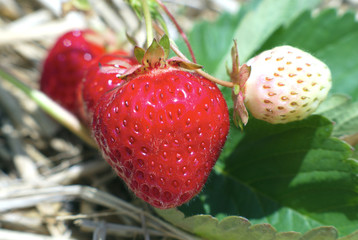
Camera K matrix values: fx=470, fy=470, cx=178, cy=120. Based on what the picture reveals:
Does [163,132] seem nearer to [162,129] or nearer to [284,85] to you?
[162,129]

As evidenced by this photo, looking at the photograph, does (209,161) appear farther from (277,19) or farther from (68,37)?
(68,37)

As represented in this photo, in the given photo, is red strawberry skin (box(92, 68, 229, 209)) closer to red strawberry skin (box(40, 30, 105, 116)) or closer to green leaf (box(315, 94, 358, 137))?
green leaf (box(315, 94, 358, 137))

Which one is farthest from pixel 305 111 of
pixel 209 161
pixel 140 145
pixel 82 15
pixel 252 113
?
pixel 82 15

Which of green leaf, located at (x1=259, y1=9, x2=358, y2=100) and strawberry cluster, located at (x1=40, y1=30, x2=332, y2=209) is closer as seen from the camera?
strawberry cluster, located at (x1=40, y1=30, x2=332, y2=209)

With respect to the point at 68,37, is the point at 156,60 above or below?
above

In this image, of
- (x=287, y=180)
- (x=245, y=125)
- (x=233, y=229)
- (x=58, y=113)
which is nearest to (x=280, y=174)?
(x=287, y=180)

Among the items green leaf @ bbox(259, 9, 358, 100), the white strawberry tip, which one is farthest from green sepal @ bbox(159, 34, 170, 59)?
green leaf @ bbox(259, 9, 358, 100)
